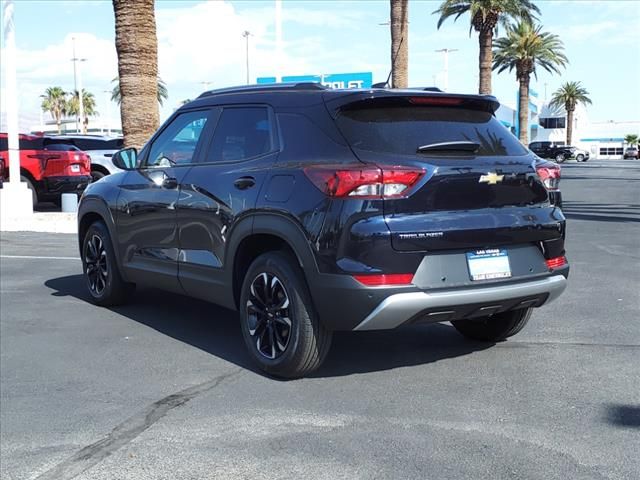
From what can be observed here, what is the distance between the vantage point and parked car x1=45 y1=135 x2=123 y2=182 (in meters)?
19.3

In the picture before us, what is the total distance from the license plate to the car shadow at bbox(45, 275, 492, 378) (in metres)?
1.03

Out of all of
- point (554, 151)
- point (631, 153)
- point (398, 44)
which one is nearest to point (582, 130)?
point (631, 153)

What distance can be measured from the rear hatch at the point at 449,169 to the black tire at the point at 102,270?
321 cm

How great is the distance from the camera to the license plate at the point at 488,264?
4.52 metres

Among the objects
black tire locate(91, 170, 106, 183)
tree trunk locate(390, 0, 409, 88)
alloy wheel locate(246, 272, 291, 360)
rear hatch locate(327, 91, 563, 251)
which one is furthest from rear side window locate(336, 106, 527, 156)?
tree trunk locate(390, 0, 409, 88)

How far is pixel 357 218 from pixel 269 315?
3.51ft

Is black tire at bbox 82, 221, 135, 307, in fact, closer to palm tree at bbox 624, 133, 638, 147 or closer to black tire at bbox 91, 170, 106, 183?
black tire at bbox 91, 170, 106, 183

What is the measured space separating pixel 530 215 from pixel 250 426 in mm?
2229

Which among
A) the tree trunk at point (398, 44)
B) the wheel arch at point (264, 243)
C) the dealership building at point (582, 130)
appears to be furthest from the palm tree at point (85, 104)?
the wheel arch at point (264, 243)

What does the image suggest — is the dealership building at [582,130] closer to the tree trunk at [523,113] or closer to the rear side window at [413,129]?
the tree trunk at [523,113]

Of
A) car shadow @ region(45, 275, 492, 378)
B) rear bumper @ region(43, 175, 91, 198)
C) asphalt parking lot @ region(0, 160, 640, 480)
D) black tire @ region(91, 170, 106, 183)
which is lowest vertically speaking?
asphalt parking lot @ region(0, 160, 640, 480)

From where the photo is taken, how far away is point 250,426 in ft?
13.7

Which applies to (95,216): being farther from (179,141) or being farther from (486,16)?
(486,16)

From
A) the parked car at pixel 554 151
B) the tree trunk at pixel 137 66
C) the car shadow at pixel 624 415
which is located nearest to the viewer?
the car shadow at pixel 624 415
